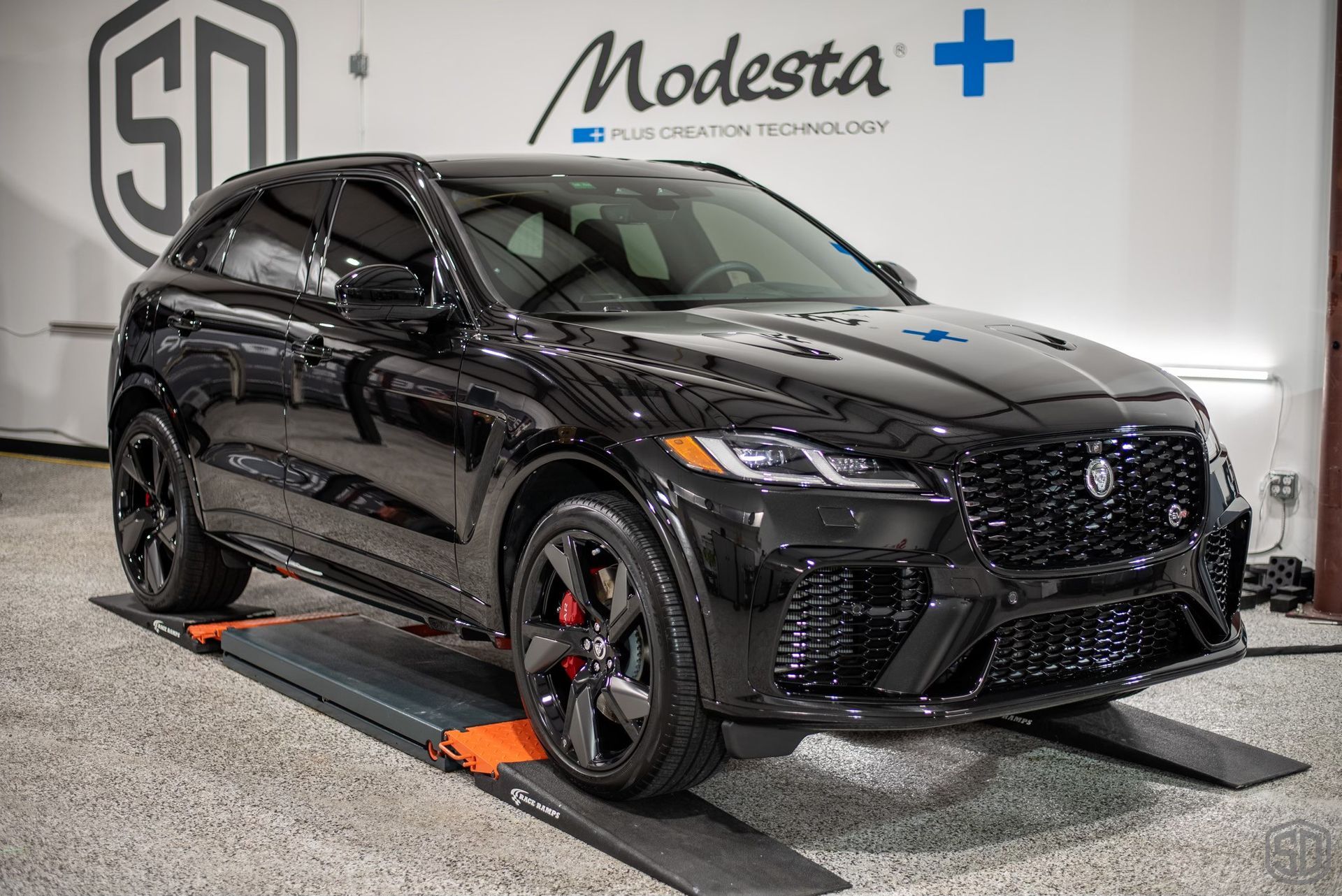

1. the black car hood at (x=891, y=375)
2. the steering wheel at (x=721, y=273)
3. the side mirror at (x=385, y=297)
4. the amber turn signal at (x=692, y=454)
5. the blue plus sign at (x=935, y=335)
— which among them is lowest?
the amber turn signal at (x=692, y=454)

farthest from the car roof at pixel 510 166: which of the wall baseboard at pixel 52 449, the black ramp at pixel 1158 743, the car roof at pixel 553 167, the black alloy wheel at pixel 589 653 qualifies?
the wall baseboard at pixel 52 449

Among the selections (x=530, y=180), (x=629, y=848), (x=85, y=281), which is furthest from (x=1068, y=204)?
(x=85, y=281)

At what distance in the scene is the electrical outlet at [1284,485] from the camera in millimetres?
6301

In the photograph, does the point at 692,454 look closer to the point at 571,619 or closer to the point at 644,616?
the point at 644,616

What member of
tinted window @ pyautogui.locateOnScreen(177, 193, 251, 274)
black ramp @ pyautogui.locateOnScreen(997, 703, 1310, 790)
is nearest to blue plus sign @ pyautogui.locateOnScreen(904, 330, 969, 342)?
black ramp @ pyautogui.locateOnScreen(997, 703, 1310, 790)

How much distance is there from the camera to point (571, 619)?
132 inches

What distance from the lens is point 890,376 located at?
3113 millimetres

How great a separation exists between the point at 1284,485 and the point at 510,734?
13.5ft

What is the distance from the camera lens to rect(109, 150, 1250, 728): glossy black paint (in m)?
2.85

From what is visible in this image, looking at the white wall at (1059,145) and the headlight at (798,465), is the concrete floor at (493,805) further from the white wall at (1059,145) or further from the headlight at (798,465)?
the white wall at (1059,145)

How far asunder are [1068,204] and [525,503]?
4113 mm

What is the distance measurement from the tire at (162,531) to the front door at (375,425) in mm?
835

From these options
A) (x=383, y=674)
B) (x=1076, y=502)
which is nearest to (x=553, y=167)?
(x=383, y=674)

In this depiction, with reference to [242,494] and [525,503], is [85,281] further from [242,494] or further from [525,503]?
[525,503]
